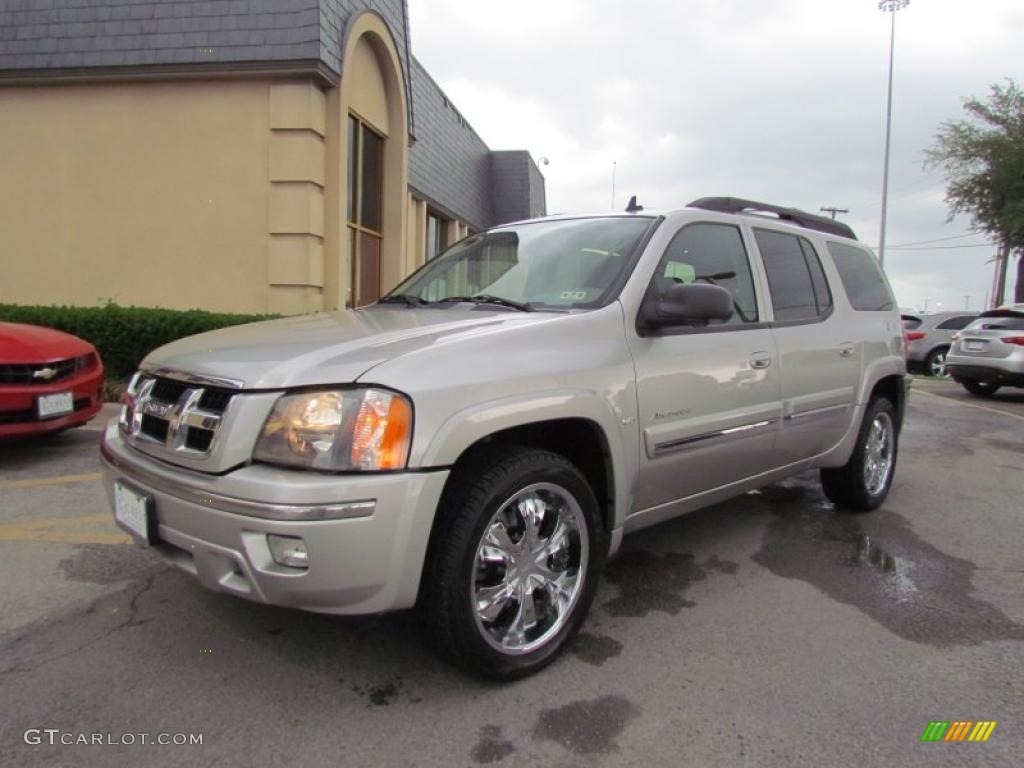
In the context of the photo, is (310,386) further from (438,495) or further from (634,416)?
(634,416)

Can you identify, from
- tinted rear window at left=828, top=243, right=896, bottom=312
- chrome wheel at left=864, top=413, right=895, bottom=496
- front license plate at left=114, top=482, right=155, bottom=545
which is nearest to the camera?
front license plate at left=114, top=482, right=155, bottom=545

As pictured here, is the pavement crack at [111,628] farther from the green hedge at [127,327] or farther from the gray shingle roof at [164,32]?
the gray shingle roof at [164,32]

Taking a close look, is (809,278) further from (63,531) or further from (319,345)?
(63,531)

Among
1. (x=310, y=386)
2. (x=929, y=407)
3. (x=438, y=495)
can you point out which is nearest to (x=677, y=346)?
(x=438, y=495)

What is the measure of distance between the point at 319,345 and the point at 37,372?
3.73m

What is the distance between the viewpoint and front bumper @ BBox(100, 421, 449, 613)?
2.08m

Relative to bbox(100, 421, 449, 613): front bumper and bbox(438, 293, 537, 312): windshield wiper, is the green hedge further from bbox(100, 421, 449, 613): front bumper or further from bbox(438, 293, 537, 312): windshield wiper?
bbox(100, 421, 449, 613): front bumper

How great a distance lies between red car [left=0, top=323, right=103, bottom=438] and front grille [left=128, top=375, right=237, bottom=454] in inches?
117

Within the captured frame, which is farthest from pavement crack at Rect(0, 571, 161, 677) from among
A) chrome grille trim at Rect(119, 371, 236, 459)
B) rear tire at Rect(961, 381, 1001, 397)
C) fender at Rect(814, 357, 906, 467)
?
rear tire at Rect(961, 381, 1001, 397)

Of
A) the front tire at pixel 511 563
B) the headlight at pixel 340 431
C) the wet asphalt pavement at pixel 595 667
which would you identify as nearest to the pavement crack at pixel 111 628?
the wet asphalt pavement at pixel 595 667

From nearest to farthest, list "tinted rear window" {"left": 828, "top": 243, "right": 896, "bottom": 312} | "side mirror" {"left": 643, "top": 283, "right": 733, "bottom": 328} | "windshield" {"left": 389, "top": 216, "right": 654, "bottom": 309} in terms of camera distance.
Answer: "side mirror" {"left": 643, "top": 283, "right": 733, "bottom": 328}, "windshield" {"left": 389, "top": 216, "right": 654, "bottom": 309}, "tinted rear window" {"left": 828, "top": 243, "right": 896, "bottom": 312}

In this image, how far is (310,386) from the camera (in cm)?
221

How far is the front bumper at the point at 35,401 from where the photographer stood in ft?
16.0

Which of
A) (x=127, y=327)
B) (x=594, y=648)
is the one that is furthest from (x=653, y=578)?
(x=127, y=327)
